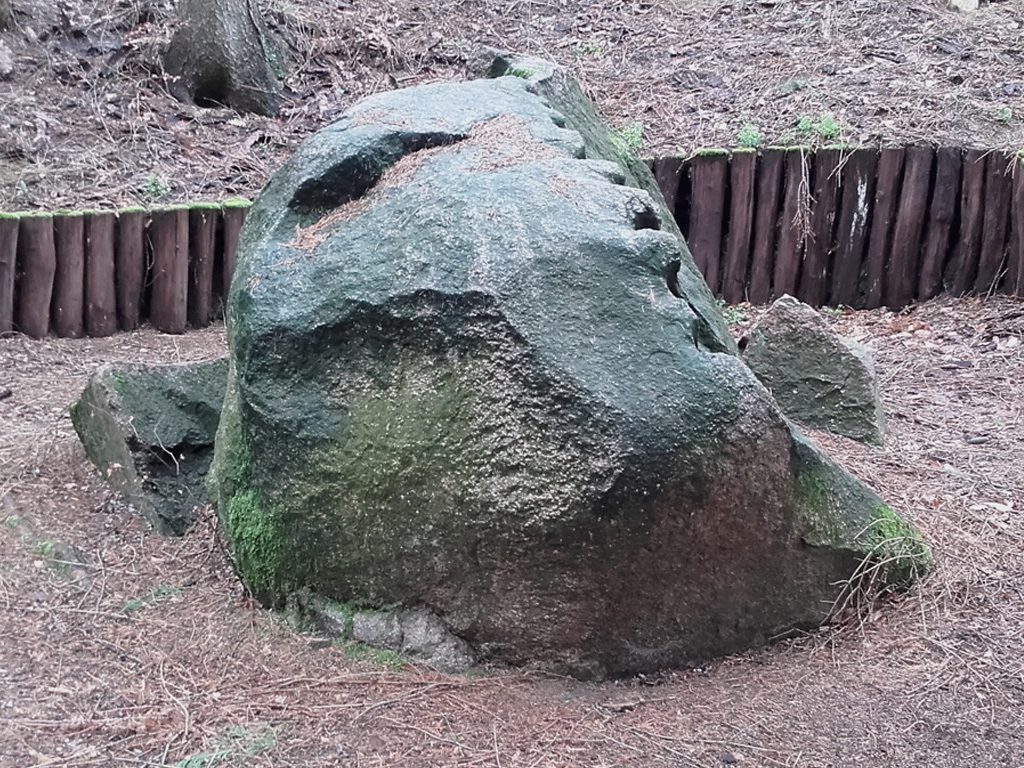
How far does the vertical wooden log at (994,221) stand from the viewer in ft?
21.2

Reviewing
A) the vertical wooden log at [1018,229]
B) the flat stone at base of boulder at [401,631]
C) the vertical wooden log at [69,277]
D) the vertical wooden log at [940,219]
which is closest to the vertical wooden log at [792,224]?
the vertical wooden log at [940,219]

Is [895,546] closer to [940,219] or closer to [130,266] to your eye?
[940,219]

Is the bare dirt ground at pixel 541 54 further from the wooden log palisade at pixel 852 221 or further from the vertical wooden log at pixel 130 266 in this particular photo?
the vertical wooden log at pixel 130 266

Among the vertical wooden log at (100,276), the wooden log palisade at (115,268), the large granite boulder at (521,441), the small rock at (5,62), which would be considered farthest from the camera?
the small rock at (5,62)

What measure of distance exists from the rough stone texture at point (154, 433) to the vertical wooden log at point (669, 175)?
3.60 metres

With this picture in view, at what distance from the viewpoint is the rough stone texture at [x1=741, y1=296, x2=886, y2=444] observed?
445 cm

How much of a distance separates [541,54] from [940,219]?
342 cm

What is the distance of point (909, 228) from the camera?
6602 millimetres

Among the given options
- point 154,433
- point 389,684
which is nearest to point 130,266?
point 154,433

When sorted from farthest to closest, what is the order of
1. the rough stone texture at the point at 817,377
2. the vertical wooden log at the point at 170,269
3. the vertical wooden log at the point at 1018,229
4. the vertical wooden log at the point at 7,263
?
the vertical wooden log at the point at 1018,229, the vertical wooden log at the point at 170,269, the vertical wooden log at the point at 7,263, the rough stone texture at the point at 817,377

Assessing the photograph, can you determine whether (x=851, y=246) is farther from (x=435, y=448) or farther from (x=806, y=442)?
(x=435, y=448)

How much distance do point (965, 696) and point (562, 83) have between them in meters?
2.66

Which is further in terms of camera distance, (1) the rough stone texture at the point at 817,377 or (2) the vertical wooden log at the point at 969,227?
(2) the vertical wooden log at the point at 969,227

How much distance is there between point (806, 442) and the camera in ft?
9.82
